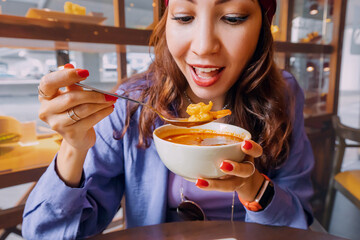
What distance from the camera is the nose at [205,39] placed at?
0.93m

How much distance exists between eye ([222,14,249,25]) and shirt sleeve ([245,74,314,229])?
64 centimetres

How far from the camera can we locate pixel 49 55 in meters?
1.61

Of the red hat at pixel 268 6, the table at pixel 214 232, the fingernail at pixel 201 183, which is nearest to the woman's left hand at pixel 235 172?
the fingernail at pixel 201 183

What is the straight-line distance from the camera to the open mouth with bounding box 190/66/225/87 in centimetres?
102

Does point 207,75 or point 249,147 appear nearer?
point 249,147

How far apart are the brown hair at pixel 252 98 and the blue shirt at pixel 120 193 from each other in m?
0.07

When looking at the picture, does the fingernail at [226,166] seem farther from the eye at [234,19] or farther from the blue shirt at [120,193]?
the eye at [234,19]

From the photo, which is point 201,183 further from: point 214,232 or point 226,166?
point 214,232

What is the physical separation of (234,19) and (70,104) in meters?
0.65

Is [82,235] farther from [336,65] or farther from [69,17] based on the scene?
[336,65]

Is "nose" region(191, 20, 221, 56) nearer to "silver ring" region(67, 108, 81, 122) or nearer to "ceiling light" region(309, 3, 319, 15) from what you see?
"silver ring" region(67, 108, 81, 122)

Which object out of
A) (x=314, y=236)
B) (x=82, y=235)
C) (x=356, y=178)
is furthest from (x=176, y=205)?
(x=356, y=178)

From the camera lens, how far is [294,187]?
1.30 meters

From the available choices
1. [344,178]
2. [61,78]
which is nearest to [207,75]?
[61,78]
